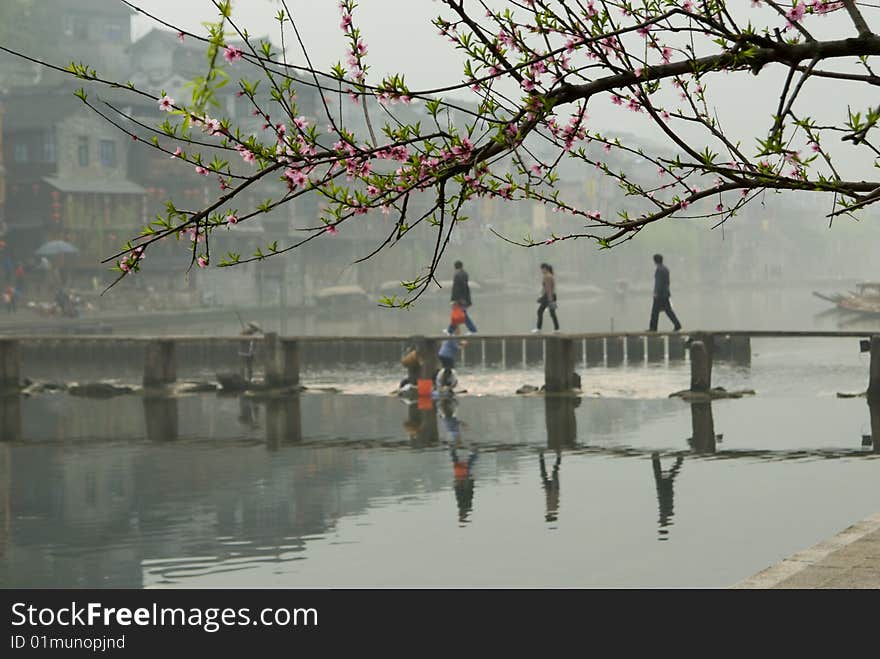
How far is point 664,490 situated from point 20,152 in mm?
50579

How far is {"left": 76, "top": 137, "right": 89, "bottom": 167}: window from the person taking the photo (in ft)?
202

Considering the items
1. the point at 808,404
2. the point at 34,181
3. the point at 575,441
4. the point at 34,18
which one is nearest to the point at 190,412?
the point at 575,441

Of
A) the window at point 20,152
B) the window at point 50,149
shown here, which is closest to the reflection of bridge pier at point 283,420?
the window at point 50,149

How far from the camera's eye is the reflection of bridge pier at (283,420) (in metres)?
21.0

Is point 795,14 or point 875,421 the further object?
point 875,421

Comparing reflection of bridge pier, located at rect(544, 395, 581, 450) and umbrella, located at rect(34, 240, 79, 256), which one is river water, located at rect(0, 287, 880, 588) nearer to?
reflection of bridge pier, located at rect(544, 395, 581, 450)

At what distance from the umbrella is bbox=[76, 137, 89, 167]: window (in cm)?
680

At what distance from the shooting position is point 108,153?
6319cm

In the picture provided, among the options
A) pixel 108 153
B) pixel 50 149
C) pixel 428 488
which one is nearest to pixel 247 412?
pixel 428 488

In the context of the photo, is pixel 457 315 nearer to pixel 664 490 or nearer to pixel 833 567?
pixel 664 490

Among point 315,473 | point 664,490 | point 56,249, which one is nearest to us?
point 664,490

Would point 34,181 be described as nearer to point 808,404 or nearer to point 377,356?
point 377,356

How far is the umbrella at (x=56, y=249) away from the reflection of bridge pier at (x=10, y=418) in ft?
94.0

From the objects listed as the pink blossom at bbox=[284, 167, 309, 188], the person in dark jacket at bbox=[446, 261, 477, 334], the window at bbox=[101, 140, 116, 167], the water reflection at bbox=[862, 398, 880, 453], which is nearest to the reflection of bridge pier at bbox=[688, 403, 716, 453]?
the water reflection at bbox=[862, 398, 880, 453]
